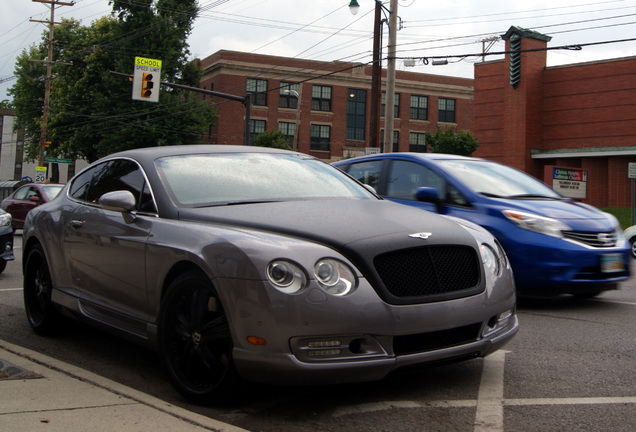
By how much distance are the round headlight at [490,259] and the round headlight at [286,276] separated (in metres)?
1.25

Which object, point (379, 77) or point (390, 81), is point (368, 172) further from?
point (379, 77)

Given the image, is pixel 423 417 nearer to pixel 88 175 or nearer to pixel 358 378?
pixel 358 378

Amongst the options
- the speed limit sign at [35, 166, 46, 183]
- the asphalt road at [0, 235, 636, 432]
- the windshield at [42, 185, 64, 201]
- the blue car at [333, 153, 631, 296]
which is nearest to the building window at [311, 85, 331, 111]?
the speed limit sign at [35, 166, 46, 183]

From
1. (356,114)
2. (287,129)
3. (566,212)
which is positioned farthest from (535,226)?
(356,114)

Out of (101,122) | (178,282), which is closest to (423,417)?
(178,282)

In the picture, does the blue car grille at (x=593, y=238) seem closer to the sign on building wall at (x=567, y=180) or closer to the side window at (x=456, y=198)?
the side window at (x=456, y=198)

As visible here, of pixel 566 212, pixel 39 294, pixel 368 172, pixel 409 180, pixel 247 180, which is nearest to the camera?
pixel 247 180

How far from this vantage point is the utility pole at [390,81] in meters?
21.2

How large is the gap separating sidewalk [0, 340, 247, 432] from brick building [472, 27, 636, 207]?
33553mm

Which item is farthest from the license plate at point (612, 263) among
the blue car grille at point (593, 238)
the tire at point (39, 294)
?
the tire at point (39, 294)

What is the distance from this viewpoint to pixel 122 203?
456 centimetres

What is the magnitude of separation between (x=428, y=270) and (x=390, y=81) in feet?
60.2

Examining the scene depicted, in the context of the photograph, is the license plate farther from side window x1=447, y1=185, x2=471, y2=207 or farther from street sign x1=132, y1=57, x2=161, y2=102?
street sign x1=132, y1=57, x2=161, y2=102

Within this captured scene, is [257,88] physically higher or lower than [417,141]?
higher
